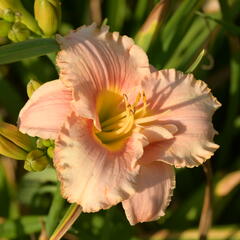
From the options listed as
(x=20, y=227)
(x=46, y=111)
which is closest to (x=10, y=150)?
(x=46, y=111)

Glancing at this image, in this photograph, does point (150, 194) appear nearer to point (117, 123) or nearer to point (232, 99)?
point (117, 123)

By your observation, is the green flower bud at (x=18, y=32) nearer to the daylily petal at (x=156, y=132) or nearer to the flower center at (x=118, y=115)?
the flower center at (x=118, y=115)

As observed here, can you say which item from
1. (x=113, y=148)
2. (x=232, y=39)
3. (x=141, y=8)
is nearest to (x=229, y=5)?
(x=232, y=39)

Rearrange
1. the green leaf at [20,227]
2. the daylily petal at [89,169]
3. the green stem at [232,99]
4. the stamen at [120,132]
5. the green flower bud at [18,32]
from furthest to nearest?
the green stem at [232,99]
the green leaf at [20,227]
the green flower bud at [18,32]
the stamen at [120,132]
the daylily petal at [89,169]

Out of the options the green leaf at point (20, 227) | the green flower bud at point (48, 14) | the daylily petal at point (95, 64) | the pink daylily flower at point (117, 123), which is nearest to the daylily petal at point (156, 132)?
the pink daylily flower at point (117, 123)

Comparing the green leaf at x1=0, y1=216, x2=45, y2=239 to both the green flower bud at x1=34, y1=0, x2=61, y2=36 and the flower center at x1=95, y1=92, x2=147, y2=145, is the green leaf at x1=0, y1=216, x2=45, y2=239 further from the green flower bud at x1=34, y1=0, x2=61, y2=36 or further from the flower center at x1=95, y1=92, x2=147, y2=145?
the green flower bud at x1=34, y1=0, x2=61, y2=36
